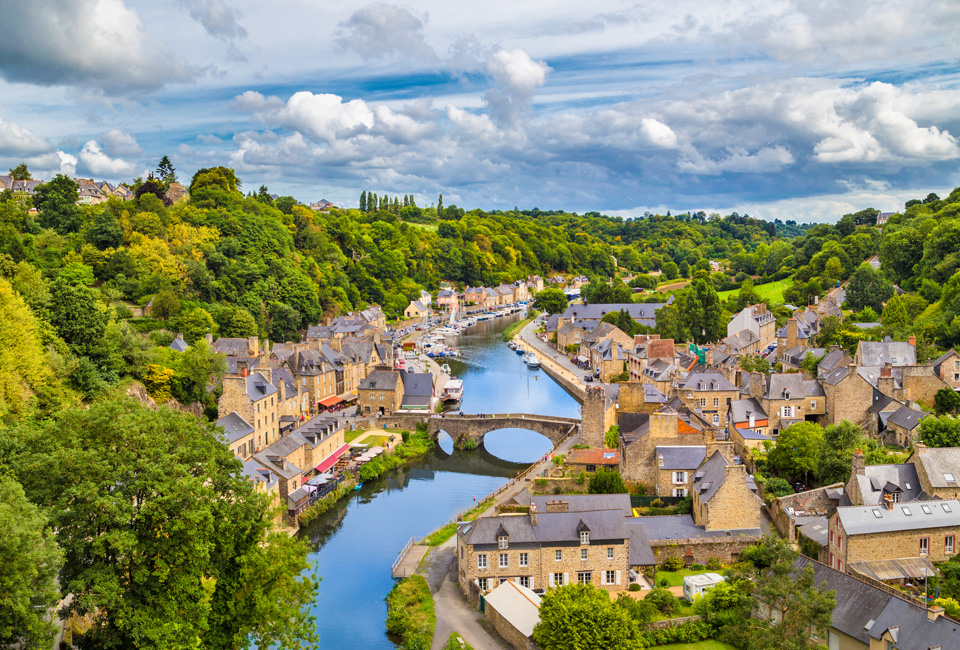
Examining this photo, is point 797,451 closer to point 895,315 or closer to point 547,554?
point 547,554

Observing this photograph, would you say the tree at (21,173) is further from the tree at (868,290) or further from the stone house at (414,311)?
the tree at (868,290)

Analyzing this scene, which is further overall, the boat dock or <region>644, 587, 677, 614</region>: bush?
the boat dock

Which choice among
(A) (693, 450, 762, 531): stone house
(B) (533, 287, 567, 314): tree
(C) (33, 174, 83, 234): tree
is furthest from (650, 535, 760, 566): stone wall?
(B) (533, 287, 567, 314): tree

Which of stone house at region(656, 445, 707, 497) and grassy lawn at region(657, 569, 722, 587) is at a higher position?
stone house at region(656, 445, 707, 497)

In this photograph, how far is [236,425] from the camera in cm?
4019

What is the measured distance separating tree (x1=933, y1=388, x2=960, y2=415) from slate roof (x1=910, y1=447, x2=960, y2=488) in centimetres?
1373

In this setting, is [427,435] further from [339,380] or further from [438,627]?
[438,627]

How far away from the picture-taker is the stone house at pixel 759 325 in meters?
65.0

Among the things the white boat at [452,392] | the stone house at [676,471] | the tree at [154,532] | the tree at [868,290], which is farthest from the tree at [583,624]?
the tree at [868,290]

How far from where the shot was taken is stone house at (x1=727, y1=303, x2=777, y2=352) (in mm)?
65000

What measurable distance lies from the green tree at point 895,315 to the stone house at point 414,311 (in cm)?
6408

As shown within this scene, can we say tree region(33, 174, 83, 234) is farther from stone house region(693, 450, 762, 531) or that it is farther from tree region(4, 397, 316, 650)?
stone house region(693, 450, 762, 531)

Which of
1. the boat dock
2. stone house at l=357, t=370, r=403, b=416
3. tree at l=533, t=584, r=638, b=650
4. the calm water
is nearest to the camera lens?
tree at l=533, t=584, r=638, b=650

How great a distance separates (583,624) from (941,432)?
23530 mm
